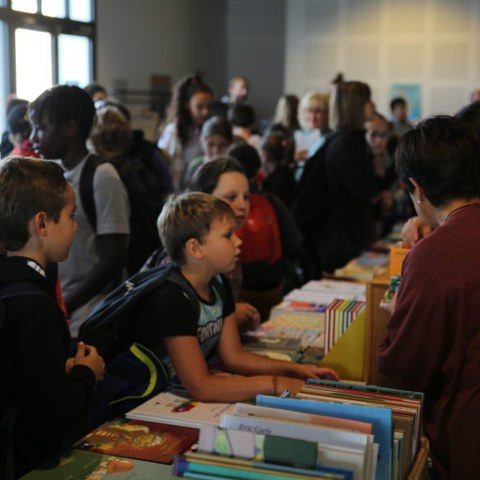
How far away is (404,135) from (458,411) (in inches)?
25.7

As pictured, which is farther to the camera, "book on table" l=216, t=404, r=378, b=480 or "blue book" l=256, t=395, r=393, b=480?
"blue book" l=256, t=395, r=393, b=480

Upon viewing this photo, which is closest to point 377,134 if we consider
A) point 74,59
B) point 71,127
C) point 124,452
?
point 71,127

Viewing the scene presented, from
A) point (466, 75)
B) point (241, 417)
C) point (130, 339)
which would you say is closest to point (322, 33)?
point (466, 75)

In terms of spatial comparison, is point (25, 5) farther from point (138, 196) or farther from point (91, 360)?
point (91, 360)

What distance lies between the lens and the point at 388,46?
1070cm

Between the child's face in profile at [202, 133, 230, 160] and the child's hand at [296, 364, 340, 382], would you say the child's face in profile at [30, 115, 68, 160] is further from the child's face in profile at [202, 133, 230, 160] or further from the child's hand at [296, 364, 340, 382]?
the child's face in profile at [202, 133, 230, 160]

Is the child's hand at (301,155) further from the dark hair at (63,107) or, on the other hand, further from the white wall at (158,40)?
the white wall at (158,40)

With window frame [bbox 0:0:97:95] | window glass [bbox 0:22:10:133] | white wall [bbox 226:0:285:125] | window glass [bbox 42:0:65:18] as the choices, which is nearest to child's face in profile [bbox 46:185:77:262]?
window glass [bbox 0:22:10:133]

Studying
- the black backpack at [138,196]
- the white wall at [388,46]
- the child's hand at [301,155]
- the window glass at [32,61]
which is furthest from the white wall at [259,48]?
the black backpack at [138,196]

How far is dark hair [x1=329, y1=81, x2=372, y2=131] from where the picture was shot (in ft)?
14.6

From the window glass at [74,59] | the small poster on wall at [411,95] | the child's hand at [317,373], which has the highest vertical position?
the window glass at [74,59]

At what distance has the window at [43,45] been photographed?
8180 mm

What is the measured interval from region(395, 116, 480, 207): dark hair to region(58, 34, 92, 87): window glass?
787cm

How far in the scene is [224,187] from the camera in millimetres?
2832
